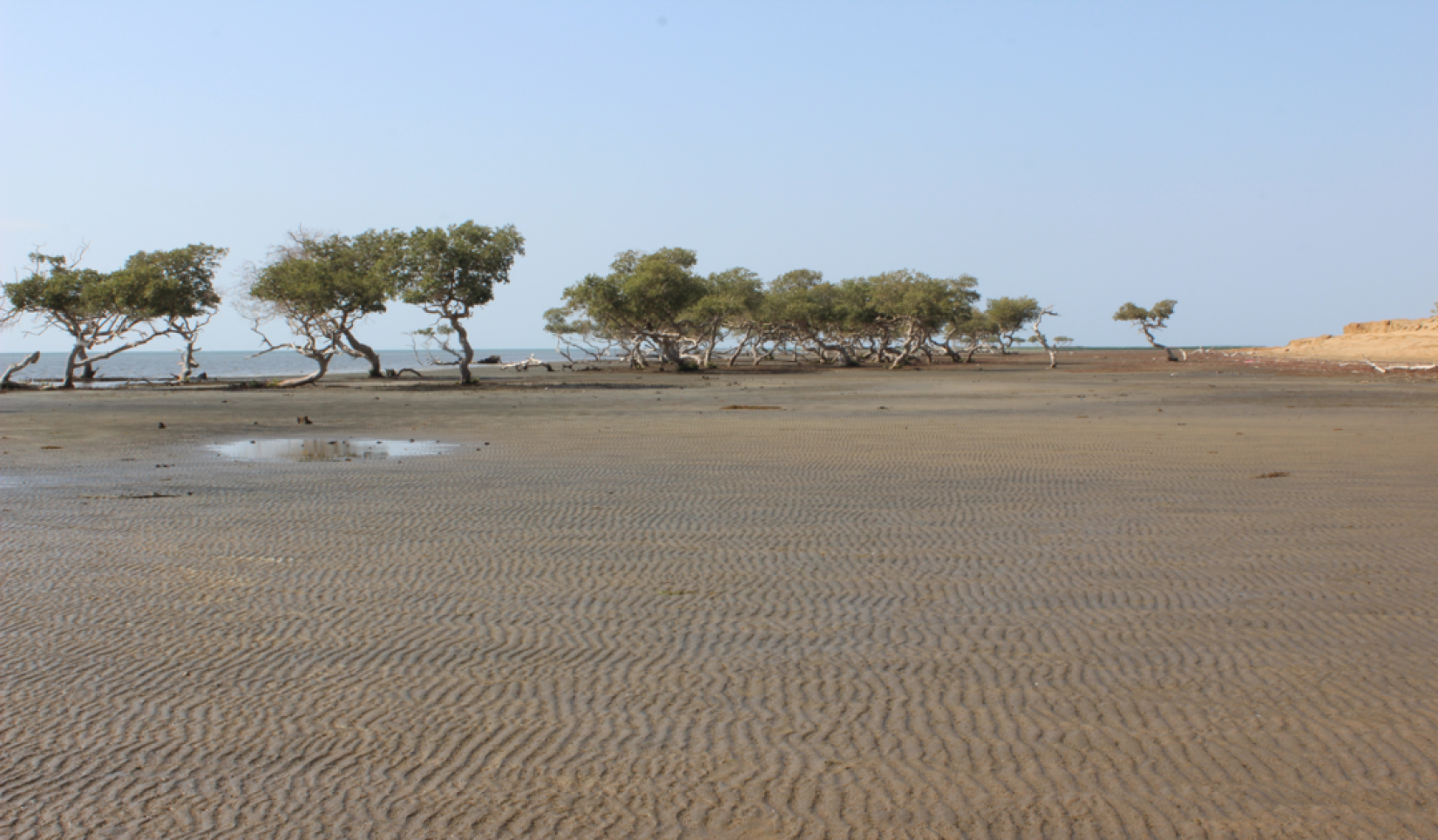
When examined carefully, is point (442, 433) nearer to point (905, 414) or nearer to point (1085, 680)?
point (905, 414)

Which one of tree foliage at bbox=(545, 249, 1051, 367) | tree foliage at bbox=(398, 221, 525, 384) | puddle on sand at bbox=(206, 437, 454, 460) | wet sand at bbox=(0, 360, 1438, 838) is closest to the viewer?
wet sand at bbox=(0, 360, 1438, 838)

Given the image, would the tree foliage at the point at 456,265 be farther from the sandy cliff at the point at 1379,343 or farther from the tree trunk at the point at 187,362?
the sandy cliff at the point at 1379,343

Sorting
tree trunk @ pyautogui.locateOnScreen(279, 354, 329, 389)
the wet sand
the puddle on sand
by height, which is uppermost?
tree trunk @ pyautogui.locateOnScreen(279, 354, 329, 389)

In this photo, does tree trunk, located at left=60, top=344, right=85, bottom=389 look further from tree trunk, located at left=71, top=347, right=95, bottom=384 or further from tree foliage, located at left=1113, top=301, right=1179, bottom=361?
tree foliage, located at left=1113, top=301, right=1179, bottom=361

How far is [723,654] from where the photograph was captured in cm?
457

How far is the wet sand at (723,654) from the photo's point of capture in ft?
10.3

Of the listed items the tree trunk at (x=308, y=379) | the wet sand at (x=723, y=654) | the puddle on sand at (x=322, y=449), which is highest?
the tree trunk at (x=308, y=379)

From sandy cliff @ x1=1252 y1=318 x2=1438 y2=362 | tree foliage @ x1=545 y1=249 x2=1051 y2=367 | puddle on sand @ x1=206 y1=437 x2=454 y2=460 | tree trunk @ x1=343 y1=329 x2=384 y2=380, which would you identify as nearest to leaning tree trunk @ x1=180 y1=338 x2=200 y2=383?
tree trunk @ x1=343 y1=329 x2=384 y2=380

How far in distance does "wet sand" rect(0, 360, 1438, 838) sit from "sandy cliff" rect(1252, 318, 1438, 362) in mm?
53400

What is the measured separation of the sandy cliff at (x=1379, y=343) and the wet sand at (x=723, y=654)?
53.4m

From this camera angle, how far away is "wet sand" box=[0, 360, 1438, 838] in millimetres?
3125

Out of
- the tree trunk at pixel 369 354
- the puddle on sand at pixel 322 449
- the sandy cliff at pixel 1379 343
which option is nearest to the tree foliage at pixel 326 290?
the tree trunk at pixel 369 354

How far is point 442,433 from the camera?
16.7 metres

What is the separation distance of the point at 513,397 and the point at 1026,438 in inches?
695
